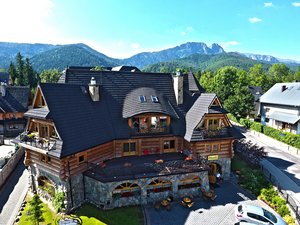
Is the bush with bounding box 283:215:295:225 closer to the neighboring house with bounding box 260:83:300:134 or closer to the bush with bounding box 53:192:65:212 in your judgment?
the bush with bounding box 53:192:65:212

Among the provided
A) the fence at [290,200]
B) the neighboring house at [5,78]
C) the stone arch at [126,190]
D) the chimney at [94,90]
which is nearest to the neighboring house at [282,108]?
the fence at [290,200]

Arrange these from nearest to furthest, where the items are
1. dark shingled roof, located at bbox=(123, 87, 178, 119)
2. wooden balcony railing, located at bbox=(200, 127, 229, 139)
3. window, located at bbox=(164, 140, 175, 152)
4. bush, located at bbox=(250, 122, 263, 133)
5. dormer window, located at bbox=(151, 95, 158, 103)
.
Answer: dark shingled roof, located at bbox=(123, 87, 178, 119), wooden balcony railing, located at bbox=(200, 127, 229, 139), dormer window, located at bbox=(151, 95, 158, 103), window, located at bbox=(164, 140, 175, 152), bush, located at bbox=(250, 122, 263, 133)

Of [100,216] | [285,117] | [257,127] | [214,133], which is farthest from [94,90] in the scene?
[257,127]

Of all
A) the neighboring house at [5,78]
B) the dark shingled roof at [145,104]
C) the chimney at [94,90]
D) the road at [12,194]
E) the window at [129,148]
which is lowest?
the road at [12,194]

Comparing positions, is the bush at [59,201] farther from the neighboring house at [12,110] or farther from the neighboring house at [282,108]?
the neighboring house at [282,108]

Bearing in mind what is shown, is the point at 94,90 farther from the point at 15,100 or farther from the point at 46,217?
the point at 15,100

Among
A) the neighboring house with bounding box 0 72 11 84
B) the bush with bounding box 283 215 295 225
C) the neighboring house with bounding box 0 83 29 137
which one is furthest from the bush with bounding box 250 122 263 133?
the neighboring house with bounding box 0 72 11 84

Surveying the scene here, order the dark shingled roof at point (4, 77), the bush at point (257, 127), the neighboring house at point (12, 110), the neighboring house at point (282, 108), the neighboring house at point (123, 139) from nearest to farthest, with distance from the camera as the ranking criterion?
the neighboring house at point (123, 139)
the neighboring house at point (282, 108)
the neighboring house at point (12, 110)
the bush at point (257, 127)
the dark shingled roof at point (4, 77)
